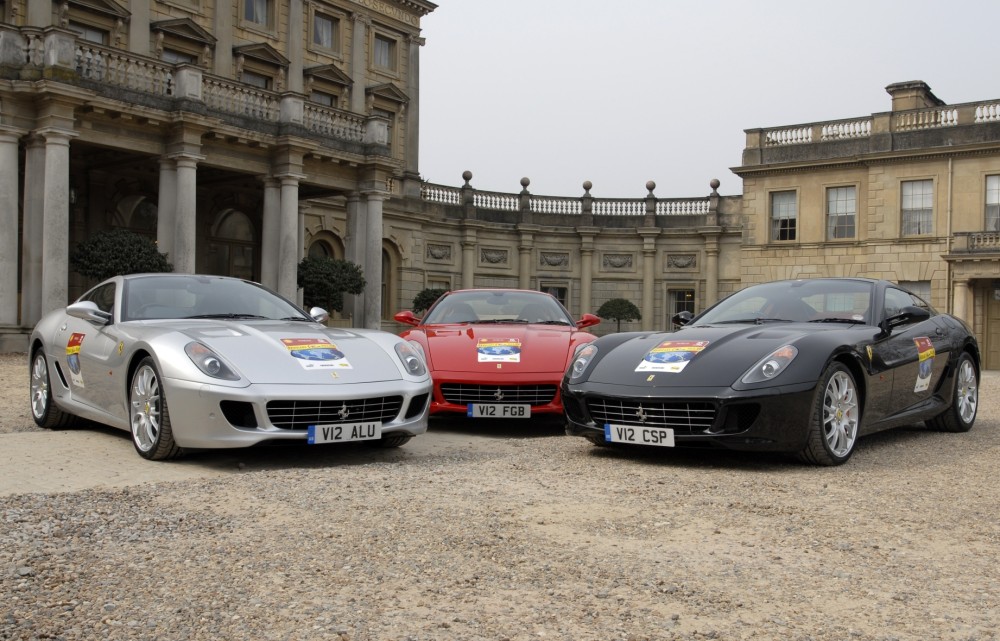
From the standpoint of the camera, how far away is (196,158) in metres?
21.4

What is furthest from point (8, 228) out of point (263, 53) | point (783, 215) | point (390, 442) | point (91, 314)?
point (783, 215)

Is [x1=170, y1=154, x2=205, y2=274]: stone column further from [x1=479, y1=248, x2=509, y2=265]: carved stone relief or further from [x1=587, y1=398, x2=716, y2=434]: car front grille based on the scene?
[x1=479, y1=248, x2=509, y2=265]: carved stone relief

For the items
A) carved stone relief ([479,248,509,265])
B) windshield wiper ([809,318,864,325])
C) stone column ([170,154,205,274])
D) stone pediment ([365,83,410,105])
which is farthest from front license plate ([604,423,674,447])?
carved stone relief ([479,248,509,265])

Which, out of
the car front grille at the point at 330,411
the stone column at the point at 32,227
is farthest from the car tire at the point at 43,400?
the stone column at the point at 32,227

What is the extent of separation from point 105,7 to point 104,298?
854 inches

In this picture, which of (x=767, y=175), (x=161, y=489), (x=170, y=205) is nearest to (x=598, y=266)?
(x=767, y=175)

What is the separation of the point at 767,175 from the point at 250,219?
19.5 m

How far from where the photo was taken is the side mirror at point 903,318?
7.40 m

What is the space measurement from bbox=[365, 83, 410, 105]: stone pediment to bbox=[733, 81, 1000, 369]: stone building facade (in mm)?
13279

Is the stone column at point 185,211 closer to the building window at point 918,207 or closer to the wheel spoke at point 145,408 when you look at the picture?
the wheel spoke at point 145,408

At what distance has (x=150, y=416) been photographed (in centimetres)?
638

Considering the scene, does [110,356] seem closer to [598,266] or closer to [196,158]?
[196,158]

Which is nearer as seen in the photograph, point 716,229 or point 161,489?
point 161,489

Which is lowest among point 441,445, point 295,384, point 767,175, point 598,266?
point 441,445
